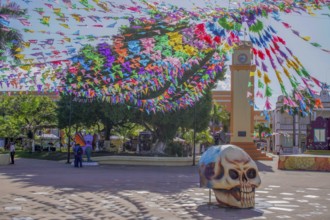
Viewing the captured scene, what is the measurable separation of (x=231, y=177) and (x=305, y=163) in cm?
2230

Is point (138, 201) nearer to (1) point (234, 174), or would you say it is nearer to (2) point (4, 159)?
(1) point (234, 174)

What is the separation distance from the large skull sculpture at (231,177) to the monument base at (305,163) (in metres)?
21.4

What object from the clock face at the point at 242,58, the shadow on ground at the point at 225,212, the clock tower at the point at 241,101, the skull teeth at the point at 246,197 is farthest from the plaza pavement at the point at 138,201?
the clock face at the point at 242,58

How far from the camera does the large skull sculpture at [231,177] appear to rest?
12.3 m

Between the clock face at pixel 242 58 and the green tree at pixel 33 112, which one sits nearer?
the clock face at pixel 242 58

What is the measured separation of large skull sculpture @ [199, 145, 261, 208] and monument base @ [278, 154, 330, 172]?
21.4 m

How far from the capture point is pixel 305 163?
32625mm

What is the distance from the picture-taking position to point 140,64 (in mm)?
15820

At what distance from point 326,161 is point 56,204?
2472cm

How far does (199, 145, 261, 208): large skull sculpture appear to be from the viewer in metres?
12.3

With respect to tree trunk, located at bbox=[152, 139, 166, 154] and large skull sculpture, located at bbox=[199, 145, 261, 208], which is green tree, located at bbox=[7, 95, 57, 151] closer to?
tree trunk, located at bbox=[152, 139, 166, 154]

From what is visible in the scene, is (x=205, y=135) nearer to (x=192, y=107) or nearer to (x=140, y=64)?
(x=192, y=107)

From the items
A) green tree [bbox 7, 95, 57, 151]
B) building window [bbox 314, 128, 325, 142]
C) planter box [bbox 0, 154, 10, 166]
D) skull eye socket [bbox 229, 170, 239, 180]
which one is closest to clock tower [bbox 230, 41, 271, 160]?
building window [bbox 314, 128, 325, 142]

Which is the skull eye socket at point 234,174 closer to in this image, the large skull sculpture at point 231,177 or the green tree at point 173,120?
the large skull sculpture at point 231,177
